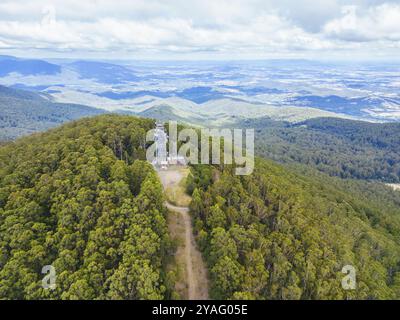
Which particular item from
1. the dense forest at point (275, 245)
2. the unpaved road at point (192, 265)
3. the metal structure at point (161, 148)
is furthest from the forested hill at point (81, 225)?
the metal structure at point (161, 148)

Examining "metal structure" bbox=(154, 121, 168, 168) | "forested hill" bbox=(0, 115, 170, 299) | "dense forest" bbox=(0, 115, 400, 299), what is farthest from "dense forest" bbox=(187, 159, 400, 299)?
"forested hill" bbox=(0, 115, 170, 299)

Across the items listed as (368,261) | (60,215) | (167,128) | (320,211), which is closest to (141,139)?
(167,128)

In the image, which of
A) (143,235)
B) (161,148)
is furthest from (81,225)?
(161,148)

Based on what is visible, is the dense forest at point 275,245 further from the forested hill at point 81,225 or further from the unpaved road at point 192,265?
Answer: the forested hill at point 81,225

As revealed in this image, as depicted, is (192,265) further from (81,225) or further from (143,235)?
(81,225)

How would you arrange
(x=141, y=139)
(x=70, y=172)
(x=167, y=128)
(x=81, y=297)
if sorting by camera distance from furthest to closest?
(x=167, y=128)
(x=141, y=139)
(x=70, y=172)
(x=81, y=297)

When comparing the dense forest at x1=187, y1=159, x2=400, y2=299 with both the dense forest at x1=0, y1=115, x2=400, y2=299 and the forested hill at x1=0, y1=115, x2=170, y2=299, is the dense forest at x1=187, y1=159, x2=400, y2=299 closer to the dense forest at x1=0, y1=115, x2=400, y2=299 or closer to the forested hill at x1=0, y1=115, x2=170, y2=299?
the dense forest at x1=0, y1=115, x2=400, y2=299

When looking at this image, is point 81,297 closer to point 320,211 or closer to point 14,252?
point 14,252

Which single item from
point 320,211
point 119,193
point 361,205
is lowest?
point 361,205
